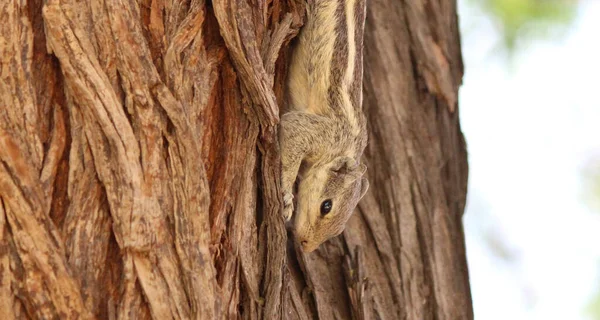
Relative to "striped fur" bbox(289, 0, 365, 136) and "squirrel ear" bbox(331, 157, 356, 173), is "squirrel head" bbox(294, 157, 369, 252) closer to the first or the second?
"squirrel ear" bbox(331, 157, 356, 173)

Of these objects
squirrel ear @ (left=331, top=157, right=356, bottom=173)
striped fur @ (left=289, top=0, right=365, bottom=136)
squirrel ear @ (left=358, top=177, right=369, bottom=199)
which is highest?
striped fur @ (left=289, top=0, right=365, bottom=136)

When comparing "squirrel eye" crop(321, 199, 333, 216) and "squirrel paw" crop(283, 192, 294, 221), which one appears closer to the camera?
"squirrel paw" crop(283, 192, 294, 221)

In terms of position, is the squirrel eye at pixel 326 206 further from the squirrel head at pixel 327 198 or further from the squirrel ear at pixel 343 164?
the squirrel ear at pixel 343 164

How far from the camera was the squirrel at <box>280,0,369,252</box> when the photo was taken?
4027mm

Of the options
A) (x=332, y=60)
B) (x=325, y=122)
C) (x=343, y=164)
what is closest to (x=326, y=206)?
(x=343, y=164)

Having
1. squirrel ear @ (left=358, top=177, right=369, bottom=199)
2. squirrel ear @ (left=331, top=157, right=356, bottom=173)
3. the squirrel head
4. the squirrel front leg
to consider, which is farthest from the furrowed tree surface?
squirrel ear @ (left=331, top=157, right=356, bottom=173)

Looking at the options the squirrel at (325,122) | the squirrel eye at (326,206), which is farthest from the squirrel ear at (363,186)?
the squirrel eye at (326,206)

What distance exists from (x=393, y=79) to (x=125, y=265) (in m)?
2.10

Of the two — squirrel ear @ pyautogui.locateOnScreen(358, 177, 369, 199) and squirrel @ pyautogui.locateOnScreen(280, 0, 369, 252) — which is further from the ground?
squirrel @ pyautogui.locateOnScreen(280, 0, 369, 252)

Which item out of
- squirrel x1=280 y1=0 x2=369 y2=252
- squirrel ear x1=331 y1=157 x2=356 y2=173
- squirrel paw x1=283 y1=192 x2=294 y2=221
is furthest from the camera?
squirrel ear x1=331 y1=157 x2=356 y2=173

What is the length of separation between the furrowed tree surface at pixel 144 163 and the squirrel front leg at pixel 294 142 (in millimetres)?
544

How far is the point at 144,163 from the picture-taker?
2.59 meters

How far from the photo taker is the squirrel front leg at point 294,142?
3943 mm

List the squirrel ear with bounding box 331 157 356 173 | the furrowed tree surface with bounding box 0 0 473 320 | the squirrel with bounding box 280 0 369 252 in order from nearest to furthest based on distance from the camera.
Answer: the furrowed tree surface with bounding box 0 0 473 320 → the squirrel with bounding box 280 0 369 252 → the squirrel ear with bounding box 331 157 356 173
